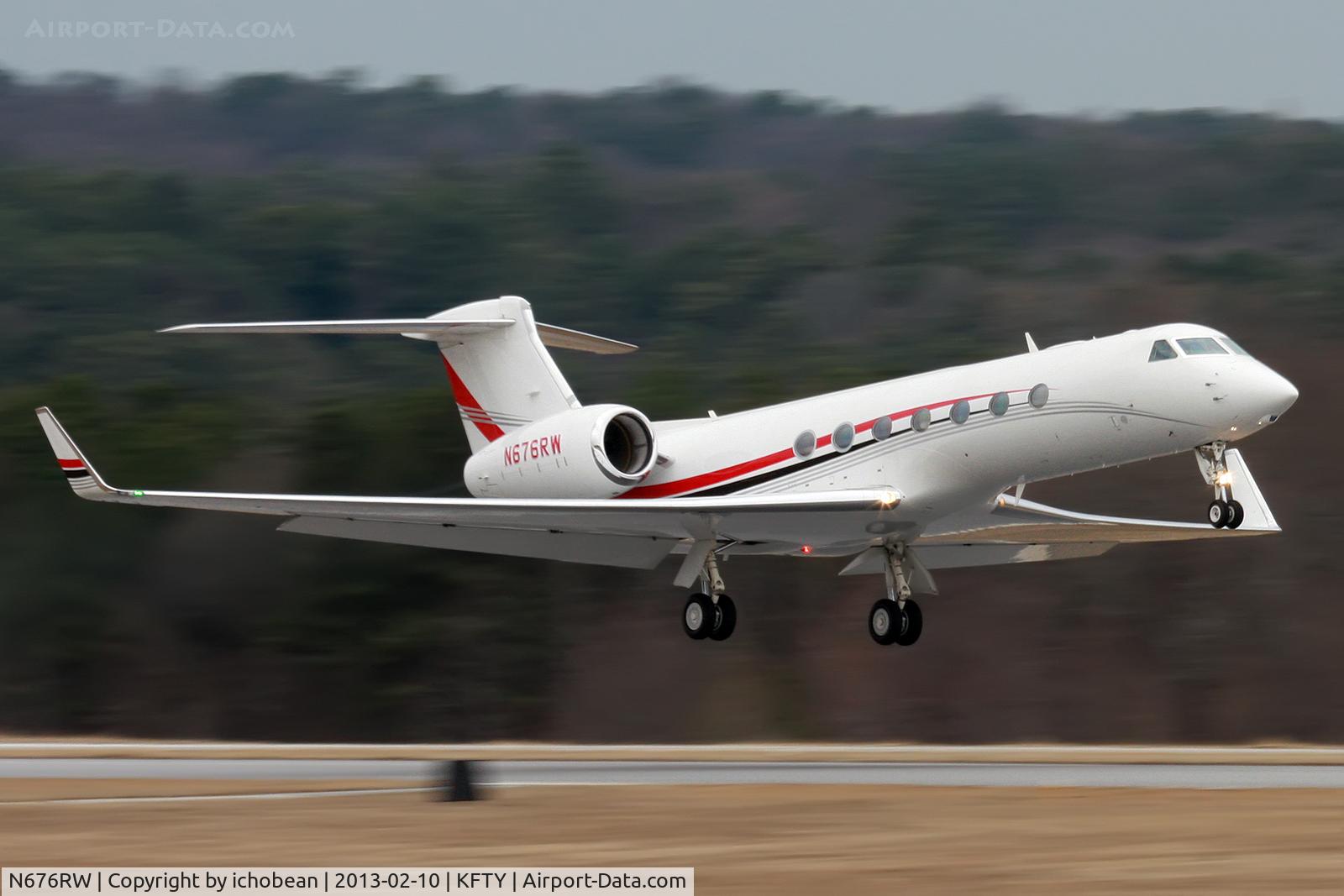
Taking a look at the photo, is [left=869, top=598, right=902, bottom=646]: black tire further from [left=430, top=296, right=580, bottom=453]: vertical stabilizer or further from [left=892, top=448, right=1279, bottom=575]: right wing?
[left=430, top=296, right=580, bottom=453]: vertical stabilizer

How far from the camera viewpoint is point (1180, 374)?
16188 millimetres

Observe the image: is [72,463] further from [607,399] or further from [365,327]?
[607,399]

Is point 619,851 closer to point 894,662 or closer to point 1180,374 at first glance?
point 1180,374

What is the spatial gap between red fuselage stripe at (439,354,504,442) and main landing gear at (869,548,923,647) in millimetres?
5202

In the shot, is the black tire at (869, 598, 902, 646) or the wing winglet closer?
the wing winglet

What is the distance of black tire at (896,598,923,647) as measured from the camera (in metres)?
19.0

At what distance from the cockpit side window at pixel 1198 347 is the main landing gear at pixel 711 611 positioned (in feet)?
18.5

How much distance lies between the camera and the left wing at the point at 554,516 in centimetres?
1752

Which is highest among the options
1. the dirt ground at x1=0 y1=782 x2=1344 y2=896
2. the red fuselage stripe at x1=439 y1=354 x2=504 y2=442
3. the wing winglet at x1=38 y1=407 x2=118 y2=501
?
the red fuselage stripe at x1=439 y1=354 x2=504 y2=442

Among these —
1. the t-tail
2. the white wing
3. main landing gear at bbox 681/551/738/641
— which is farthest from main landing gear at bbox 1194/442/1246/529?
the t-tail

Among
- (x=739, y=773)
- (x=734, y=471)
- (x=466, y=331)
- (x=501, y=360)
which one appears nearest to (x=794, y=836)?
(x=734, y=471)

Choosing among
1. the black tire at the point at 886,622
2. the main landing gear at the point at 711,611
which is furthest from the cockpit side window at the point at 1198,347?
the main landing gear at the point at 711,611

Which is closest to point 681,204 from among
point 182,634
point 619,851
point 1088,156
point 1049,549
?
point 1088,156

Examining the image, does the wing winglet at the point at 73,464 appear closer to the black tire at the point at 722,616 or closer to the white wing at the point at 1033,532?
the black tire at the point at 722,616
